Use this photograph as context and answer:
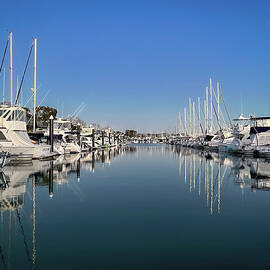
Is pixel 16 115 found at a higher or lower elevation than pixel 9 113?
lower

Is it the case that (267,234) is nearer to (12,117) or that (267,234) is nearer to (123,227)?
(123,227)

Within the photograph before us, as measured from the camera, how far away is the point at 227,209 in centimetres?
1195

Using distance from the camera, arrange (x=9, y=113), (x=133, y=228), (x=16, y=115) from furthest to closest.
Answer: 1. (x=16, y=115)
2. (x=9, y=113)
3. (x=133, y=228)

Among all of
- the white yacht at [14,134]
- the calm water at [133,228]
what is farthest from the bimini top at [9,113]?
the calm water at [133,228]

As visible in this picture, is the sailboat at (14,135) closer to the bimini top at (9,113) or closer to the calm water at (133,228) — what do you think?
the bimini top at (9,113)

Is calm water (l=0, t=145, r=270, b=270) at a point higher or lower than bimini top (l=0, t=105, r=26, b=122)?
lower

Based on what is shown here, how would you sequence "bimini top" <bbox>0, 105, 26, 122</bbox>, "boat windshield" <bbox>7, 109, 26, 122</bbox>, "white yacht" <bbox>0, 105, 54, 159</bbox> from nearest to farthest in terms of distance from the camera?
"white yacht" <bbox>0, 105, 54, 159</bbox>, "bimini top" <bbox>0, 105, 26, 122</bbox>, "boat windshield" <bbox>7, 109, 26, 122</bbox>

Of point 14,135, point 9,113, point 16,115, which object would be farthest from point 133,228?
point 16,115

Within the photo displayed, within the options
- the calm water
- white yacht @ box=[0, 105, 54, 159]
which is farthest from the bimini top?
the calm water

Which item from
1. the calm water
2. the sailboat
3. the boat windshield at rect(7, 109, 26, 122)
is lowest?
the calm water

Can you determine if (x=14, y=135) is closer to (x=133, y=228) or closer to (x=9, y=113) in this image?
(x=9, y=113)

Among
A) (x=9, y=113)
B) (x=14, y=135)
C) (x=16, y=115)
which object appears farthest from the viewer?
(x=16, y=115)

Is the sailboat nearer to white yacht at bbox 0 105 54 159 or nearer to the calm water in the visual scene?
white yacht at bbox 0 105 54 159

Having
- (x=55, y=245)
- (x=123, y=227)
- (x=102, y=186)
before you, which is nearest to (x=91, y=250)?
(x=55, y=245)
